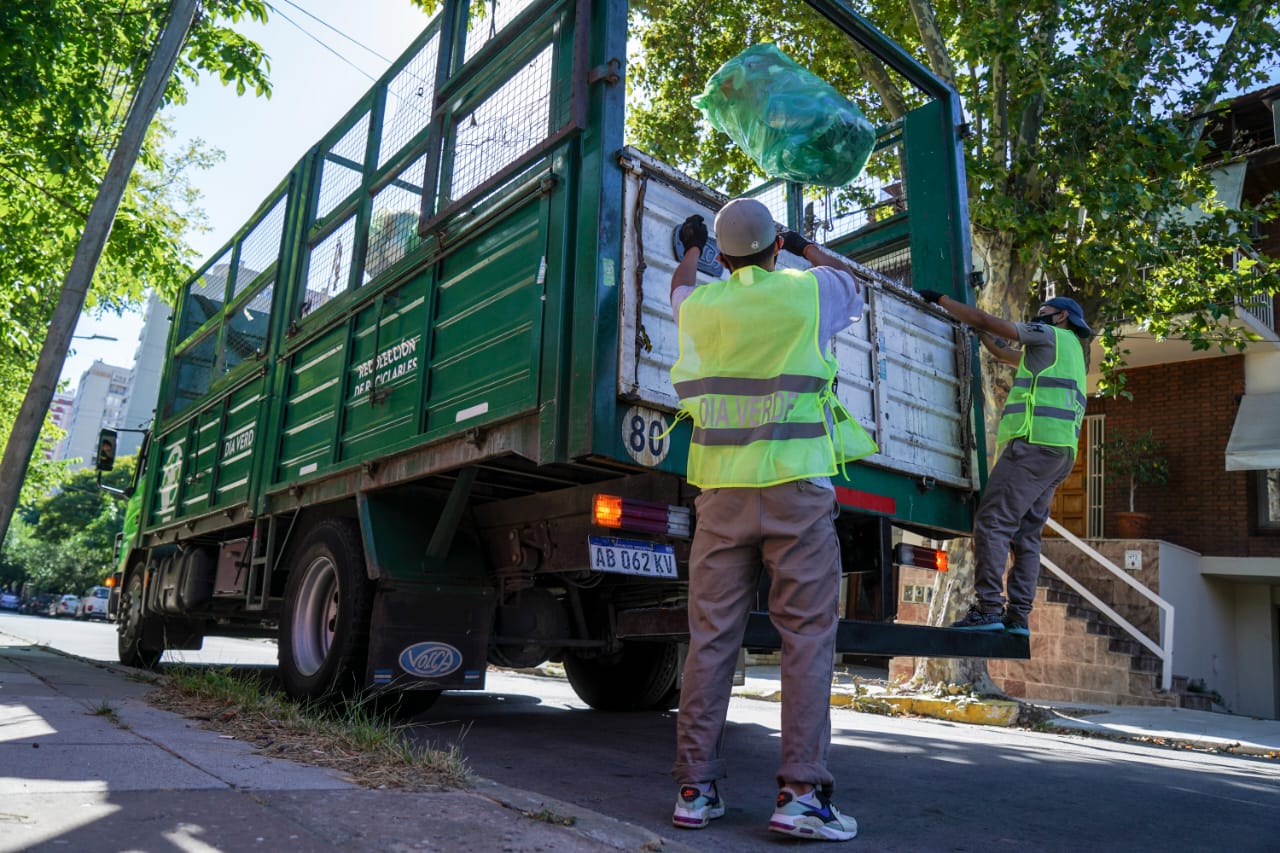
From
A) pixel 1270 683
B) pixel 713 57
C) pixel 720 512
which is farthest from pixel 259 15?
pixel 1270 683

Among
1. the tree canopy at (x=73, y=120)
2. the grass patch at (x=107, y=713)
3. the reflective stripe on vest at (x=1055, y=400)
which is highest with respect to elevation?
the tree canopy at (x=73, y=120)

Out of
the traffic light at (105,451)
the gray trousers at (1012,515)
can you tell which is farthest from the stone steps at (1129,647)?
the traffic light at (105,451)

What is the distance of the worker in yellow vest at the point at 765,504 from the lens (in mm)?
2752

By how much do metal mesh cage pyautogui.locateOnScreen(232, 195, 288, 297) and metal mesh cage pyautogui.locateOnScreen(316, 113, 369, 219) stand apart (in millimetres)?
666

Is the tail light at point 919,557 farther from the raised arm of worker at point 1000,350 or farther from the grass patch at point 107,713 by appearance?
the grass patch at point 107,713

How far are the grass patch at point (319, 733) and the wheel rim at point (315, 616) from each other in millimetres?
233

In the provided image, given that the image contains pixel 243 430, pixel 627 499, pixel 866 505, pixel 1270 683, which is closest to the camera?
pixel 627 499

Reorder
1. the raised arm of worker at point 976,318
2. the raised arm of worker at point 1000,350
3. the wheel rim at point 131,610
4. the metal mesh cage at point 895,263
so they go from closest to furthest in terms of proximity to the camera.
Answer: the raised arm of worker at point 976,318
the raised arm of worker at point 1000,350
the metal mesh cage at point 895,263
the wheel rim at point 131,610

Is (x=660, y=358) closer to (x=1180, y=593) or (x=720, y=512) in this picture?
(x=720, y=512)

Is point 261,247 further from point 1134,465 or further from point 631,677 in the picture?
point 1134,465

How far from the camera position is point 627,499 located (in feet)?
12.4

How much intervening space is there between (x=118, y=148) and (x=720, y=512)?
21.5 ft

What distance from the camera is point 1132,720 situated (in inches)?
329

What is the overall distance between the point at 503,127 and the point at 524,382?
139cm
